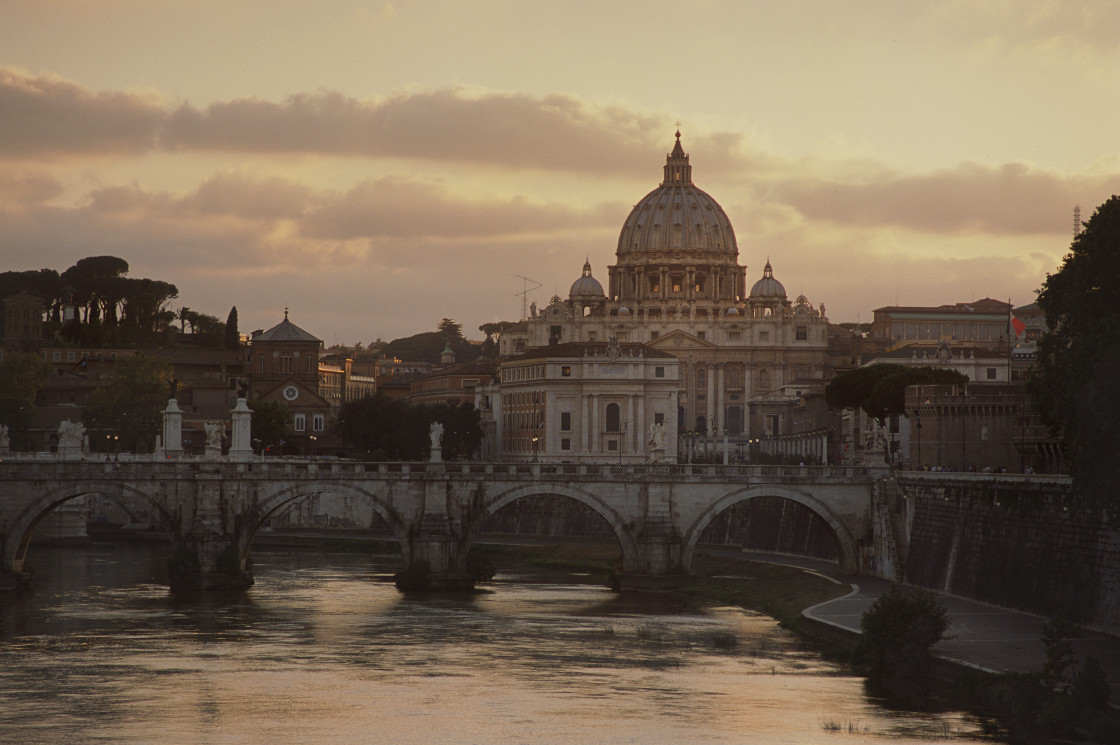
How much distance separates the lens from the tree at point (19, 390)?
4183 inches

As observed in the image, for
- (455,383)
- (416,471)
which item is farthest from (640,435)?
(416,471)

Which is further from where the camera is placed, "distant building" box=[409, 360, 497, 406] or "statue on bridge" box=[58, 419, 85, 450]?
"distant building" box=[409, 360, 497, 406]

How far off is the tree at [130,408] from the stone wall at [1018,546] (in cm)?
5828

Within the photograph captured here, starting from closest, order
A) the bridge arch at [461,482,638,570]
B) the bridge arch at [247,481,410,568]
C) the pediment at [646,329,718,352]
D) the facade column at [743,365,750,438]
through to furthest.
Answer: the bridge arch at [247,481,410,568], the bridge arch at [461,482,638,570], the facade column at [743,365,750,438], the pediment at [646,329,718,352]

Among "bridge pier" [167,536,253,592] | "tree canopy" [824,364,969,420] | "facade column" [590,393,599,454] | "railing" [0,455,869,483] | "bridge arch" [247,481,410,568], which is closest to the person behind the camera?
"bridge pier" [167,536,253,592]

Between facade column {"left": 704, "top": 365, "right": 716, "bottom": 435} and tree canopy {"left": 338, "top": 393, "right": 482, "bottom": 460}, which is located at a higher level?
facade column {"left": 704, "top": 365, "right": 716, "bottom": 435}

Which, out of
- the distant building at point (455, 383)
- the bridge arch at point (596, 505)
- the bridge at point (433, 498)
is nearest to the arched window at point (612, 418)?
the distant building at point (455, 383)

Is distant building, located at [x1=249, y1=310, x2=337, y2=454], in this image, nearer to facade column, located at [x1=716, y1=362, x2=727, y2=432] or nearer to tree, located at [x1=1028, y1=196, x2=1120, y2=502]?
facade column, located at [x1=716, y1=362, x2=727, y2=432]

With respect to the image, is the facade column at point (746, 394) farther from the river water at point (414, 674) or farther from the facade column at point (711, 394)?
the river water at point (414, 674)

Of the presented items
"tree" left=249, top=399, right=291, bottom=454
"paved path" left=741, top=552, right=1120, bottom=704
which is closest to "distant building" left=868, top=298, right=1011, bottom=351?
"tree" left=249, top=399, right=291, bottom=454

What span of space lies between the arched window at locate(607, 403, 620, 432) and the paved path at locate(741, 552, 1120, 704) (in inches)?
3029

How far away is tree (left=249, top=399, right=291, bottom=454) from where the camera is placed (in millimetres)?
121375

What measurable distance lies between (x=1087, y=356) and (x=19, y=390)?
84.5 metres

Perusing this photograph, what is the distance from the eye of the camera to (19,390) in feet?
379
